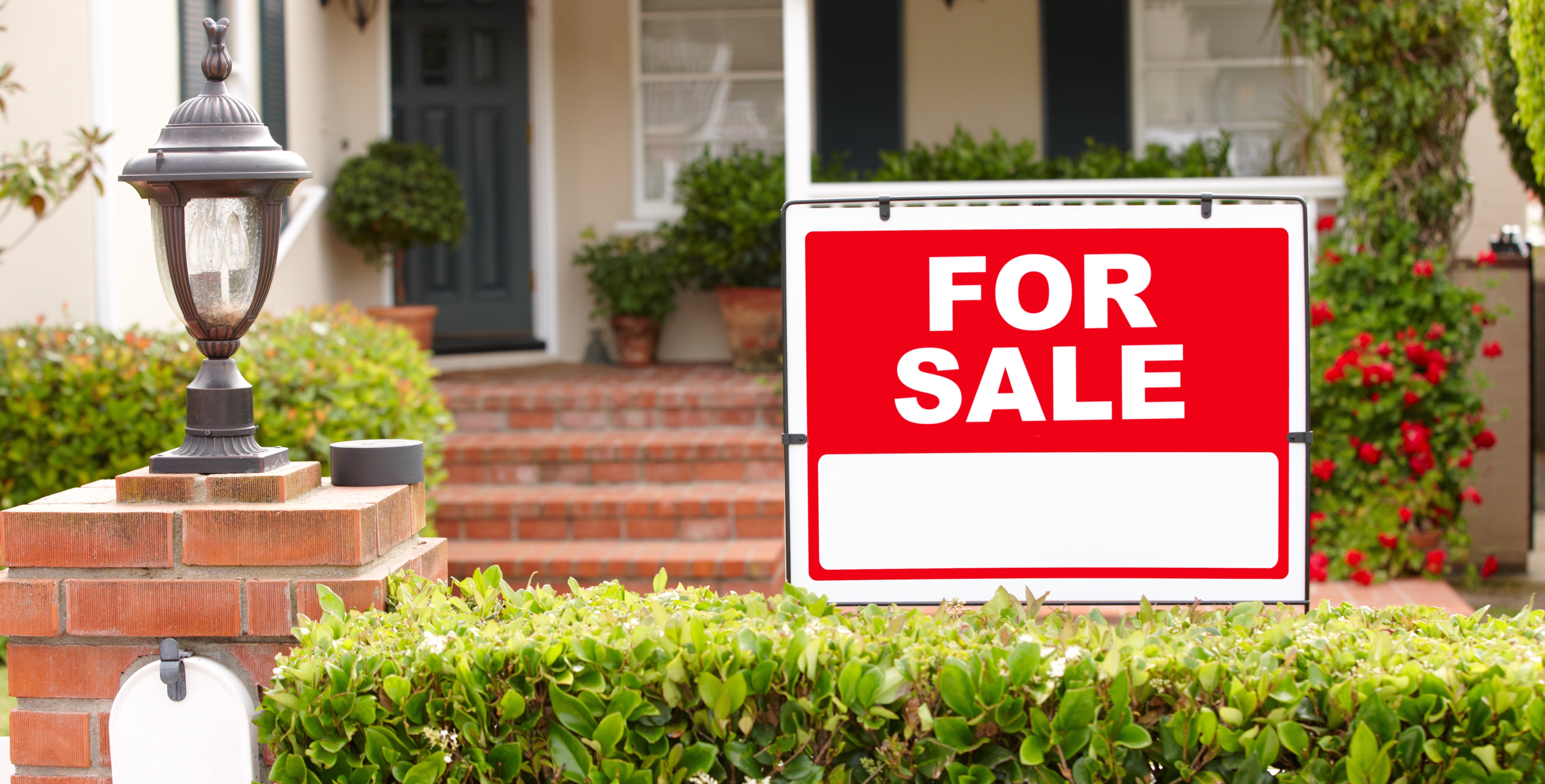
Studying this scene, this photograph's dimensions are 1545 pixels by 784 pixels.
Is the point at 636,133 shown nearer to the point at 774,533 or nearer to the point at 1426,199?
the point at 774,533

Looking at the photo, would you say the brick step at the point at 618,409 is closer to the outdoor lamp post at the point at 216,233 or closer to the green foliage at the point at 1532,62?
the green foliage at the point at 1532,62

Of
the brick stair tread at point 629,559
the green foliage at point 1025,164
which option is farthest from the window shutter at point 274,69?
Result: the green foliage at point 1025,164

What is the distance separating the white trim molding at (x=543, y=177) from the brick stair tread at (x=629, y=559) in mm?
3231

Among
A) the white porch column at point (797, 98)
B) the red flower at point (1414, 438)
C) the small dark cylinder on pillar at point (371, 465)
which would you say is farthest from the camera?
the white porch column at point (797, 98)

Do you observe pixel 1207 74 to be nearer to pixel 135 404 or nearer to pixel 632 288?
pixel 632 288

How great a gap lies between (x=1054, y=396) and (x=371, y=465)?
4.05ft

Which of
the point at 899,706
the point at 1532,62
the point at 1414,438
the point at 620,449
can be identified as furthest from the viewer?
the point at 620,449

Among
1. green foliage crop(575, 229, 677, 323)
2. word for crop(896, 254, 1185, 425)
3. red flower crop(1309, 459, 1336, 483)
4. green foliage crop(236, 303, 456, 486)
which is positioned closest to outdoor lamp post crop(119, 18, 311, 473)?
word for crop(896, 254, 1185, 425)

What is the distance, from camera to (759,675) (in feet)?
5.90

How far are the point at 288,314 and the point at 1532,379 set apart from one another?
18.4ft

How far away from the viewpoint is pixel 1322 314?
582 centimetres

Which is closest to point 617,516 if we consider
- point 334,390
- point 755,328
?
point 334,390

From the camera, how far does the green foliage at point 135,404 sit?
4.49 m

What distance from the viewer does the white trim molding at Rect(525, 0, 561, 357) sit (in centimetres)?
850
